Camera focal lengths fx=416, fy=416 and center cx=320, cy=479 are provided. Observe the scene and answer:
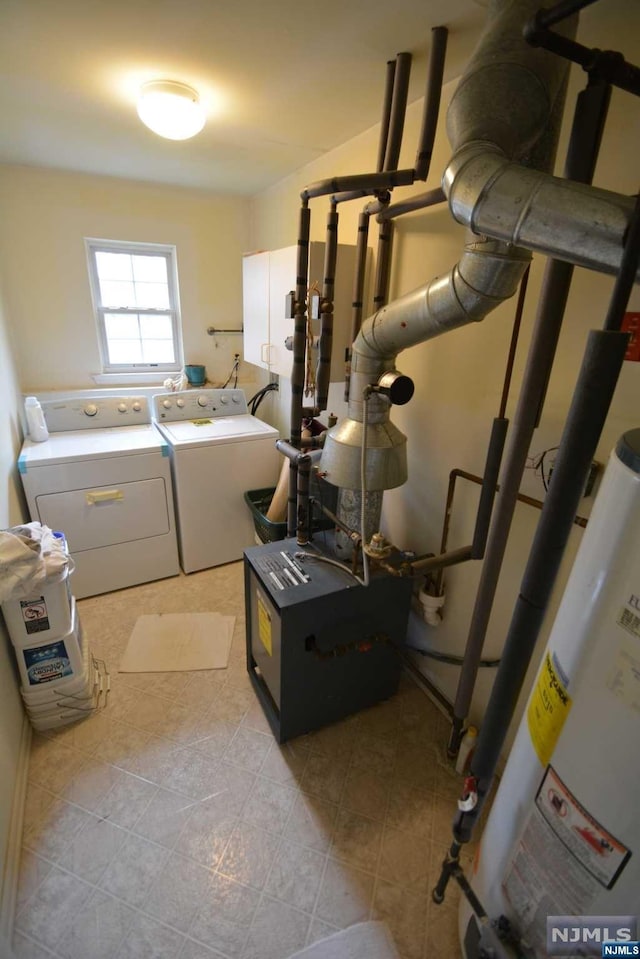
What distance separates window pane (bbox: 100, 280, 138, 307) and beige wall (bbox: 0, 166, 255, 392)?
0.53 ft

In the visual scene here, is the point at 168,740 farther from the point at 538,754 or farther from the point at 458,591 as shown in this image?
the point at 538,754

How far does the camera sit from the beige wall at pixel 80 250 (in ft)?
8.68

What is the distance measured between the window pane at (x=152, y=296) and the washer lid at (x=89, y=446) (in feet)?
3.65

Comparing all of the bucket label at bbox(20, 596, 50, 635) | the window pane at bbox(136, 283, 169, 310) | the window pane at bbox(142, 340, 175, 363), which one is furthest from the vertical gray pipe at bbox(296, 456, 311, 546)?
the window pane at bbox(136, 283, 169, 310)

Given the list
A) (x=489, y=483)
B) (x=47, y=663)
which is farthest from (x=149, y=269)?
(x=489, y=483)

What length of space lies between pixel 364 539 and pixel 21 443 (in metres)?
2.16

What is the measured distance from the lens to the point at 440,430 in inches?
66.2

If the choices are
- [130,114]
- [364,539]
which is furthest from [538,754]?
[130,114]

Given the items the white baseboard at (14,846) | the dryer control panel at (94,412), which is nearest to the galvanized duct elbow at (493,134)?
the white baseboard at (14,846)

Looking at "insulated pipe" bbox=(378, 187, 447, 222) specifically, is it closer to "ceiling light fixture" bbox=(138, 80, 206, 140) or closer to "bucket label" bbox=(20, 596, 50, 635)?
"ceiling light fixture" bbox=(138, 80, 206, 140)

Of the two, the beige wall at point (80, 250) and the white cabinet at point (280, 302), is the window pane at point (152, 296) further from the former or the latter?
the white cabinet at point (280, 302)

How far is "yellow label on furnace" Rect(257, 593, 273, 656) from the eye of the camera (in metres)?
1.59

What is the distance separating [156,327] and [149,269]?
1.37 feet

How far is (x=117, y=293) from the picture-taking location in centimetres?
311
